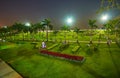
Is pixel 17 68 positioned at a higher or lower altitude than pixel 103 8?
lower

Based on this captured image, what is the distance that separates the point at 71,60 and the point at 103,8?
82.0 ft

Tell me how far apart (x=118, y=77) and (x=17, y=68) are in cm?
2210

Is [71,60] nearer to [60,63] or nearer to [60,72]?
[60,63]

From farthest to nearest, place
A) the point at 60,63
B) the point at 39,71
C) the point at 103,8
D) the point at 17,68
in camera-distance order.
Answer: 1. the point at 60,63
2. the point at 17,68
3. the point at 39,71
4. the point at 103,8

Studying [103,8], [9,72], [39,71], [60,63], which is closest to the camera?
[103,8]

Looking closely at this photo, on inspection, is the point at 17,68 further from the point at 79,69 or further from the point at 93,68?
the point at 93,68

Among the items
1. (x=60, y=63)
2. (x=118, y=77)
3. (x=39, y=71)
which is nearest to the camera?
(x=118, y=77)

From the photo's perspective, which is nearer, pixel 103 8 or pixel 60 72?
pixel 103 8

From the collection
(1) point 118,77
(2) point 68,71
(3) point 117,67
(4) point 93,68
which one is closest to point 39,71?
(2) point 68,71

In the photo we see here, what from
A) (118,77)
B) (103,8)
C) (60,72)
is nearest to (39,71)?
(60,72)

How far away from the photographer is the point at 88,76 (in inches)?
894

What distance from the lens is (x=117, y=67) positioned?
26.4 metres

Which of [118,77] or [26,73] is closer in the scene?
[118,77]

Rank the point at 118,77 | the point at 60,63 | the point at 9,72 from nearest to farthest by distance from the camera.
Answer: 1. the point at 118,77
2. the point at 9,72
3. the point at 60,63
